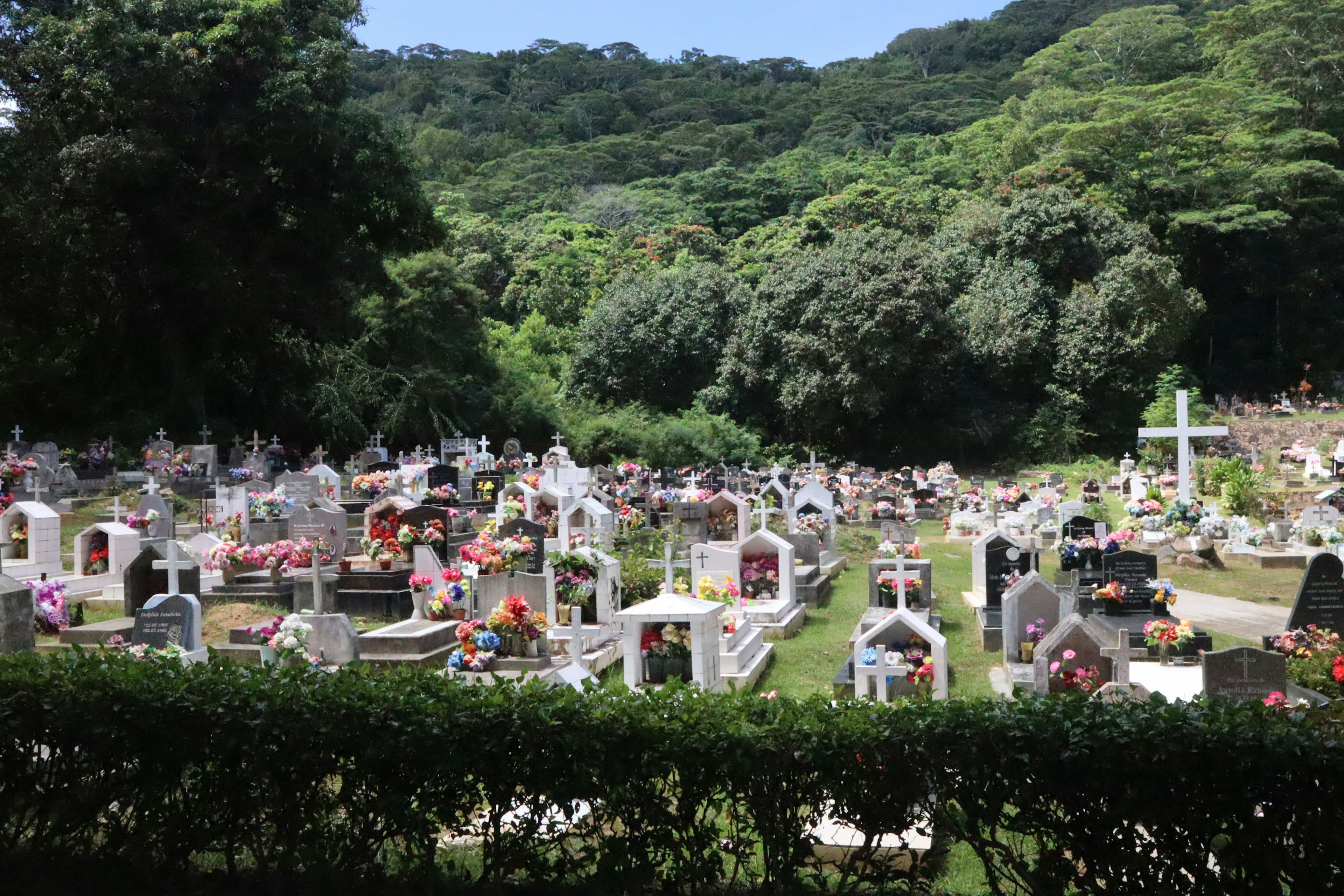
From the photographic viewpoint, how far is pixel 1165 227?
39.1 m

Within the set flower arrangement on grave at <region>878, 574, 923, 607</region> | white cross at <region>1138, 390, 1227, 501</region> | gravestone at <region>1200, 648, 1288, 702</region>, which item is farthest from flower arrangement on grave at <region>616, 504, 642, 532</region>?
gravestone at <region>1200, 648, 1288, 702</region>

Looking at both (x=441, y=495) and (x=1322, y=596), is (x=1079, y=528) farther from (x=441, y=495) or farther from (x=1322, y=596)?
(x=441, y=495)

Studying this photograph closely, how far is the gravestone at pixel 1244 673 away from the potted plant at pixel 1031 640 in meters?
2.52

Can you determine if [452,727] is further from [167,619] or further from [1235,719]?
[167,619]

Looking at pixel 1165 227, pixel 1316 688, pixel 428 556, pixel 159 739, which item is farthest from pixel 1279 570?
pixel 1165 227

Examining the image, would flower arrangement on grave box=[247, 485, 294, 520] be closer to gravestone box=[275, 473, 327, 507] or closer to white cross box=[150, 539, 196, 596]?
gravestone box=[275, 473, 327, 507]

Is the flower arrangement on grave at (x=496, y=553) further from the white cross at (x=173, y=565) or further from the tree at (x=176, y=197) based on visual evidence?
the tree at (x=176, y=197)

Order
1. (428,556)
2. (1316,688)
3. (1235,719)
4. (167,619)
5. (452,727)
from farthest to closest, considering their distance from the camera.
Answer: (428,556), (167,619), (1316,688), (452,727), (1235,719)

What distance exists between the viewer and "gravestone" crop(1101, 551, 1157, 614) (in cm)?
1141

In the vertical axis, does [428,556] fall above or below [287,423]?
below

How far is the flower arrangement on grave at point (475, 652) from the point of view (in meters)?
9.30

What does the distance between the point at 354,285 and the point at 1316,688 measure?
25.1m

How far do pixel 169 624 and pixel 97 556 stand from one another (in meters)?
5.85

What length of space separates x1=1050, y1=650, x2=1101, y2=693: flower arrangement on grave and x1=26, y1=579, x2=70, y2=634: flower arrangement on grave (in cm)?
883
